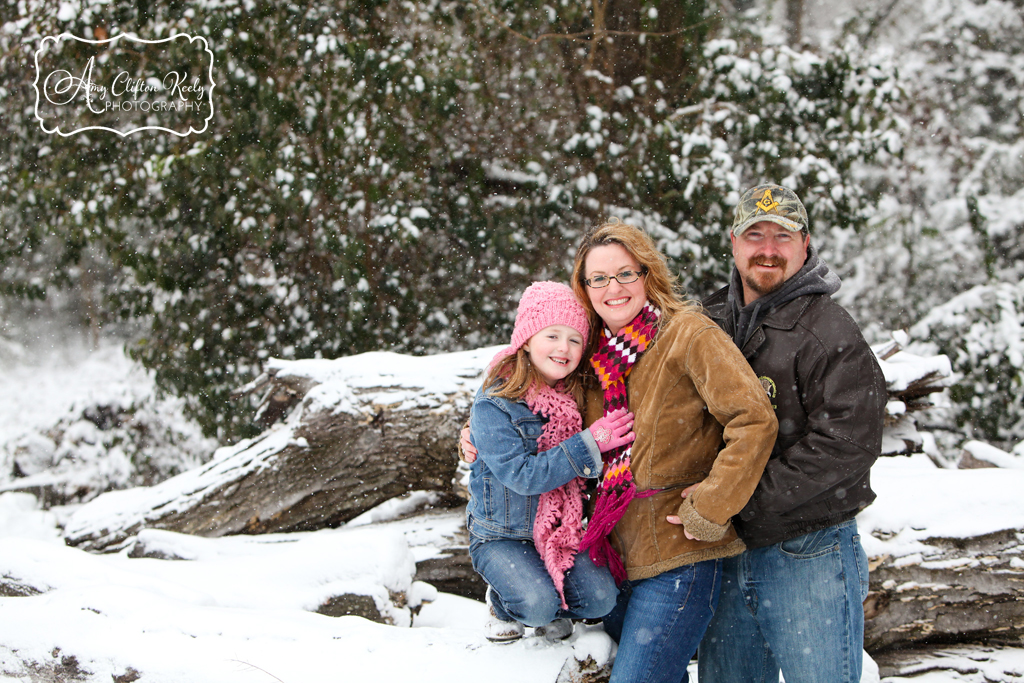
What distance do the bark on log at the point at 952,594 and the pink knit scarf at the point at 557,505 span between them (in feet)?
6.82

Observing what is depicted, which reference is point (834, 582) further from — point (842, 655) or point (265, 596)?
point (265, 596)

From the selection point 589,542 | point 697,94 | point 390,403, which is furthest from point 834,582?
point 697,94

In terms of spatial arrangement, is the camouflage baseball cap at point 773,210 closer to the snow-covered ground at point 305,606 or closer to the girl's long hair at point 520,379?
the girl's long hair at point 520,379

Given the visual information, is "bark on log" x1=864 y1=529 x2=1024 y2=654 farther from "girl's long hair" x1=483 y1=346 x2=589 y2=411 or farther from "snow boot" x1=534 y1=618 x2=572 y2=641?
"girl's long hair" x1=483 y1=346 x2=589 y2=411

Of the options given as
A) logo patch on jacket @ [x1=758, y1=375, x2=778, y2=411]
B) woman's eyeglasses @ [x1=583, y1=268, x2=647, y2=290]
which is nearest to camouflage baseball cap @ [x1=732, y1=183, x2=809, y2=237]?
woman's eyeglasses @ [x1=583, y1=268, x2=647, y2=290]

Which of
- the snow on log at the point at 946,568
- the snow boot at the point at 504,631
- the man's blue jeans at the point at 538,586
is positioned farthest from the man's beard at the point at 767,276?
the snow on log at the point at 946,568

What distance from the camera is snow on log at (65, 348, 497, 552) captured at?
15.2 feet

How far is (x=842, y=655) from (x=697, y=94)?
6.04m

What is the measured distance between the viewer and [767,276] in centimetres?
228

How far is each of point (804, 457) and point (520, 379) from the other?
0.94 metres

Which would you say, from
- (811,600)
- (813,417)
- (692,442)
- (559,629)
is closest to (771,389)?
(813,417)

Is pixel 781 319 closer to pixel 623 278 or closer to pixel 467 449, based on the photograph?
pixel 623 278

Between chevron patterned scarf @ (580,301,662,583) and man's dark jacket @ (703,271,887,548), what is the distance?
0.35m

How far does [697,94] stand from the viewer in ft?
22.9
